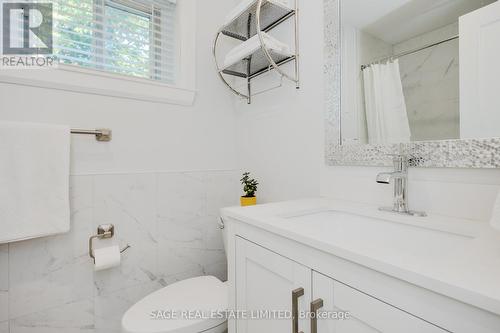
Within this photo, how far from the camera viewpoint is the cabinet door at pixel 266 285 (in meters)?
0.63

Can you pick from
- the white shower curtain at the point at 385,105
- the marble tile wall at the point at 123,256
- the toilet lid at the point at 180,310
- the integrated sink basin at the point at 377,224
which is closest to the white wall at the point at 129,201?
the marble tile wall at the point at 123,256

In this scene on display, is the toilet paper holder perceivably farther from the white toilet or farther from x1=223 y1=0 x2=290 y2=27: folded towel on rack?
x1=223 y1=0 x2=290 y2=27: folded towel on rack

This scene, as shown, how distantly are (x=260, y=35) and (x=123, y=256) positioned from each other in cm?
131

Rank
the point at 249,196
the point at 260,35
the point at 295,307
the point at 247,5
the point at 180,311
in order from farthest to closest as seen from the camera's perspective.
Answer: the point at 249,196 < the point at 247,5 < the point at 260,35 < the point at 180,311 < the point at 295,307

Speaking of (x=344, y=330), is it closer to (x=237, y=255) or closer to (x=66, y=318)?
(x=237, y=255)

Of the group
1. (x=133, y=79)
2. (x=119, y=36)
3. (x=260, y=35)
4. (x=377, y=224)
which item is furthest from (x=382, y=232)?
(x=119, y=36)

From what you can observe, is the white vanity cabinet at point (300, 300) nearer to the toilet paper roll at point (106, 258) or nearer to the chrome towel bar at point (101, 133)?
the toilet paper roll at point (106, 258)

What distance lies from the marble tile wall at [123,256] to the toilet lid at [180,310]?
27cm

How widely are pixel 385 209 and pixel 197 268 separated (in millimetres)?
1173

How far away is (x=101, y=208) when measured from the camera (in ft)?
4.19

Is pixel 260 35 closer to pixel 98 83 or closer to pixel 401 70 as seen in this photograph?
pixel 401 70

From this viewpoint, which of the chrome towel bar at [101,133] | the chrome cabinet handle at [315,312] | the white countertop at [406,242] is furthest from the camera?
the chrome towel bar at [101,133]

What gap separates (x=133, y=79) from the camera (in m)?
1.36

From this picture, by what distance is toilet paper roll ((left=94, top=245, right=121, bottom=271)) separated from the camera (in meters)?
1.18
